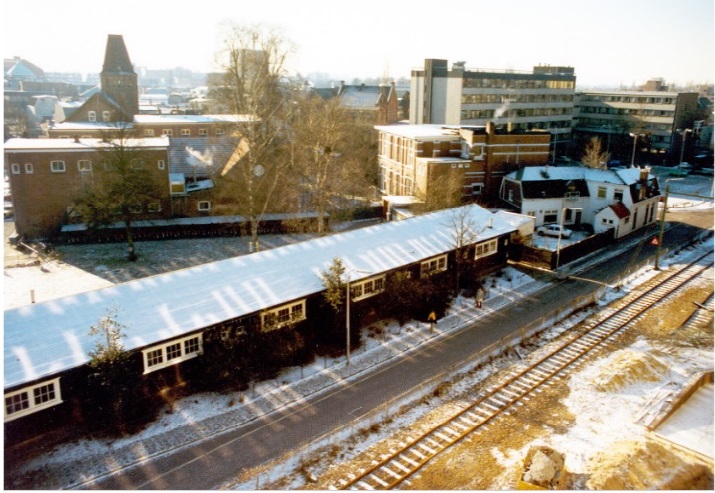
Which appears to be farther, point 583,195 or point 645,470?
point 583,195

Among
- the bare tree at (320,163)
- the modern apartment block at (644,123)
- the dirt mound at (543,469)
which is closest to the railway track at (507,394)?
the dirt mound at (543,469)

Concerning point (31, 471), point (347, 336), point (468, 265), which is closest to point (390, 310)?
point (347, 336)

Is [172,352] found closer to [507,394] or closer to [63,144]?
[507,394]

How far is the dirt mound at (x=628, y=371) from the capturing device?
2166 cm

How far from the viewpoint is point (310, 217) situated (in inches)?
1737

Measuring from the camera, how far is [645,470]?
1585 centimetres

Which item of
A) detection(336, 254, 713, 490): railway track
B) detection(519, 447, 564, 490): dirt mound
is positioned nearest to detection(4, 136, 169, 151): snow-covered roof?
detection(336, 254, 713, 490): railway track

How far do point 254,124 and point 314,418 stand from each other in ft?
70.3

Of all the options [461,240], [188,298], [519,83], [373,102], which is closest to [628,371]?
[461,240]

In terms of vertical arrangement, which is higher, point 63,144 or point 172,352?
point 63,144

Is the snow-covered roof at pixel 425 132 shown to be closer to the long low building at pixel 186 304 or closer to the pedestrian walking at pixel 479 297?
the long low building at pixel 186 304

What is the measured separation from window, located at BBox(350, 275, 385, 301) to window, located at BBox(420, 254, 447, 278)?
9.85ft

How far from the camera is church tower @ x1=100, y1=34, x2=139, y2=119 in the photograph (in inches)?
2768

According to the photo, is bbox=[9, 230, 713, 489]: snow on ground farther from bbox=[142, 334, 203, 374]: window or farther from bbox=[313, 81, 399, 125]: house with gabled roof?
bbox=[313, 81, 399, 125]: house with gabled roof
